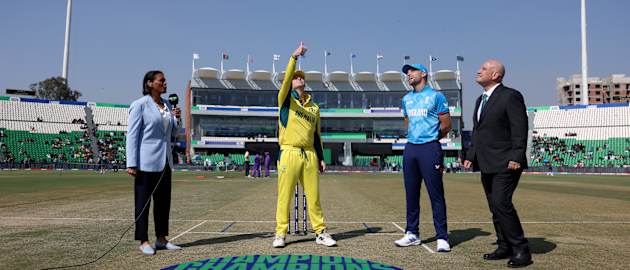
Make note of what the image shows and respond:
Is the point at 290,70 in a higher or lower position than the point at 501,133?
higher

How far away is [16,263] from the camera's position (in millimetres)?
4312

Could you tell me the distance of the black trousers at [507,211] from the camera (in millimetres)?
4586

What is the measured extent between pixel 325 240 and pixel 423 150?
1.68m

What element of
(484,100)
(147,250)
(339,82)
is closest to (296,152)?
(147,250)

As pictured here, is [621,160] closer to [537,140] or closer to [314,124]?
[537,140]

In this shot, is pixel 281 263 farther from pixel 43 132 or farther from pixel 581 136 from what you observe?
pixel 581 136

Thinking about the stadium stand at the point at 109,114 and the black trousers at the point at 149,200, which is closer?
the black trousers at the point at 149,200

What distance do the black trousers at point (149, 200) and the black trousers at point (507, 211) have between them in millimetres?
3845

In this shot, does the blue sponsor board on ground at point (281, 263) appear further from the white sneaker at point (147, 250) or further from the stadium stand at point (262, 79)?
the stadium stand at point (262, 79)

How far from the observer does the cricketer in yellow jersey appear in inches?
220

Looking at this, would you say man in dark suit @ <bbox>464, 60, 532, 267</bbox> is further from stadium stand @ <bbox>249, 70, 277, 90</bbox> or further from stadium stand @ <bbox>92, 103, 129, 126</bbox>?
stadium stand @ <bbox>92, 103, 129, 126</bbox>

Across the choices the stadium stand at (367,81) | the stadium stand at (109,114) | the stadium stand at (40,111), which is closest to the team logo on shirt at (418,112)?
the stadium stand at (367,81)

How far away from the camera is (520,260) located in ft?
14.7

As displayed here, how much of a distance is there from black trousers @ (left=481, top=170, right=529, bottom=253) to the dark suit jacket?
0.11 m
